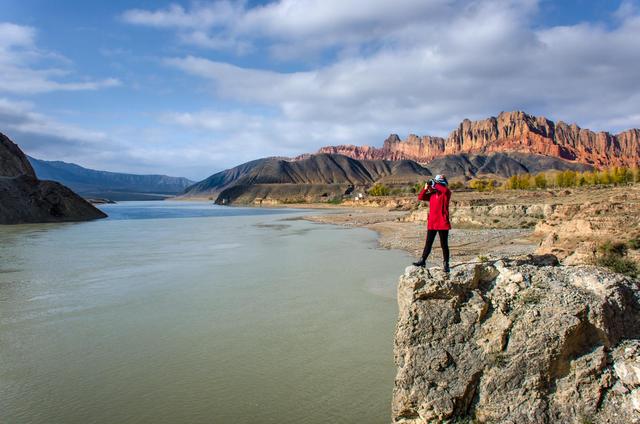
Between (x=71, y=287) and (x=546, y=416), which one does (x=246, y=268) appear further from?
(x=546, y=416)

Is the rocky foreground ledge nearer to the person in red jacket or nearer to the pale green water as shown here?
the person in red jacket

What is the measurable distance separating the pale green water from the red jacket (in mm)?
3348

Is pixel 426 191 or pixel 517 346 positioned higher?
pixel 426 191

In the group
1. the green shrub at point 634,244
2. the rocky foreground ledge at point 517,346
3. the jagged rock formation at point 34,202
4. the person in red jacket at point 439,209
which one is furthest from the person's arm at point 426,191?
the jagged rock formation at point 34,202

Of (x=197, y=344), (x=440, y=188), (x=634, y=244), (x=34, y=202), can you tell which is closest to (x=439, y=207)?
(x=440, y=188)

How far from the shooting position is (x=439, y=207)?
7609 mm

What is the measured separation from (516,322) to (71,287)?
1724cm

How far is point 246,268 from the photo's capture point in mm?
22000

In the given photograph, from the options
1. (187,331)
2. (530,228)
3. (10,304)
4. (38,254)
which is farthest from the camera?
(530,228)

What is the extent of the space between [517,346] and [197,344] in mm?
7754

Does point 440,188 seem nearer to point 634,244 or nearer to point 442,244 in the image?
point 442,244

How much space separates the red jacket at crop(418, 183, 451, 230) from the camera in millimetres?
7574

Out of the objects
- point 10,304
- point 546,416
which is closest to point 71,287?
point 10,304

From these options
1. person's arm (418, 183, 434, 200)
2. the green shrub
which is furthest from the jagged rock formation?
the green shrub
